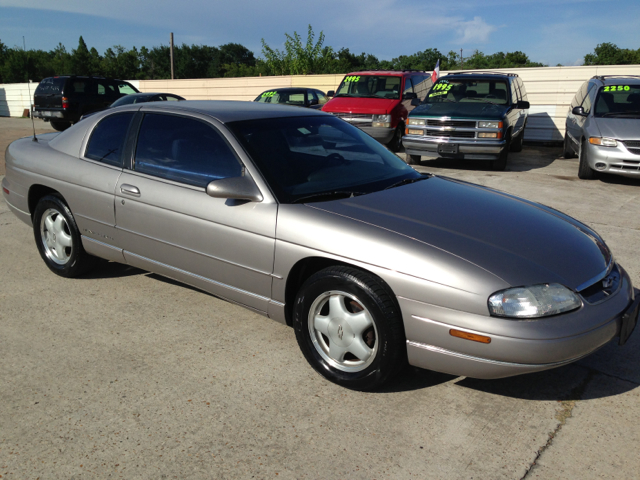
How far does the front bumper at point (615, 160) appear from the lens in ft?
28.6

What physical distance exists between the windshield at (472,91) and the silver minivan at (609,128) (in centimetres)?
153

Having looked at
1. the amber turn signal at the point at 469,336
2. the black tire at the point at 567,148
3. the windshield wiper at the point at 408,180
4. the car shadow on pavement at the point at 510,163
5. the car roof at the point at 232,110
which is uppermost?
the car roof at the point at 232,110

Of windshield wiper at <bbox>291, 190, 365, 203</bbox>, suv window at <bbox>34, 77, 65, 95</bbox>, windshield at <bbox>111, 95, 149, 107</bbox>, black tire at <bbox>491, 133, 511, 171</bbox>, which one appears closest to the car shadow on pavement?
black tire at <bbox>491, 133, 511, 171</bbox>

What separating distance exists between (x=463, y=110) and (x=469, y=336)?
337 inches

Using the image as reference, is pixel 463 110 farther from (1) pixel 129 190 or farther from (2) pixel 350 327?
(2) pixel 350 327

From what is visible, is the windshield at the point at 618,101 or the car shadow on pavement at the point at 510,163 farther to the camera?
the car shadow on pavement at the point at 510,163

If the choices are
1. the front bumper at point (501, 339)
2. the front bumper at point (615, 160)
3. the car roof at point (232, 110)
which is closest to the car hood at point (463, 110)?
the front bumper at point (615, 160)

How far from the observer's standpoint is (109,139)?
427 centimetres

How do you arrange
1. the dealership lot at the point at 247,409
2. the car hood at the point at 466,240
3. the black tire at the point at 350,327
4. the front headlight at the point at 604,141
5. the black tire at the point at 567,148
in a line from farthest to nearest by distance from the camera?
the black tire at the point at 567,148 → the front headlight at the point at 604,141 → the black tire at the point at 350,327 → the car hood at the point at 466,240 → the dealership lot at the point at 247,409

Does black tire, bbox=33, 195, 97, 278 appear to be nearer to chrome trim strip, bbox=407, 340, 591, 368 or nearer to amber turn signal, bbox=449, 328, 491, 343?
chrome trim strip, bbox=407, 340, 591, 368

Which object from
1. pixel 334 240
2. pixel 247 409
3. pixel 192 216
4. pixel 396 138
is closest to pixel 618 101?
pixel 396 138

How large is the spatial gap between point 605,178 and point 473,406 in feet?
27.8

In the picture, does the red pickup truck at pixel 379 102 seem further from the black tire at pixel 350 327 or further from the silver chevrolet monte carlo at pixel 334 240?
the black tire at pixel 350 327

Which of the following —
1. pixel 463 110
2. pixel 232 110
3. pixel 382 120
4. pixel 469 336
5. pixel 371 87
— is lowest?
pixel 469 336
